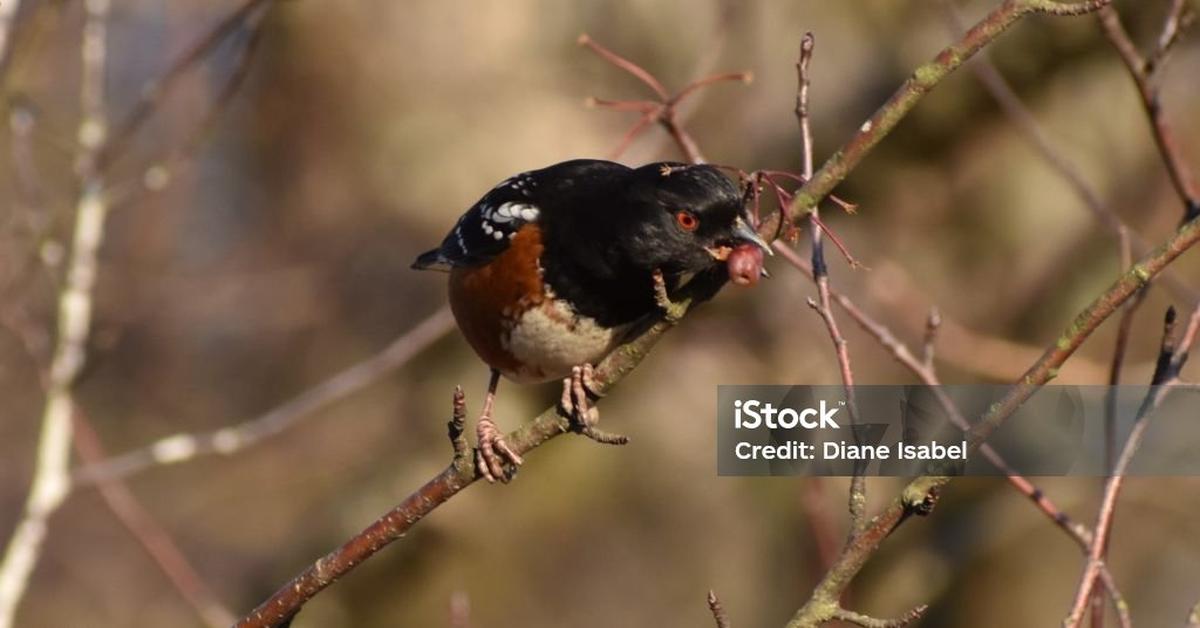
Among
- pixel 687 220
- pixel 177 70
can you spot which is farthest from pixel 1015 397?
pixel 177 70

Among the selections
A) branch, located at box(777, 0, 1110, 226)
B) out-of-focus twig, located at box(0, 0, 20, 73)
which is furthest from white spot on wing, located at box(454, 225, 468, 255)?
branch, located at box(777, 0, 1110, 226)

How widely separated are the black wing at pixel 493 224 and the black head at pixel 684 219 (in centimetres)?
40

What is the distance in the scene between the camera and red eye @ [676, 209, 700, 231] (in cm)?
261

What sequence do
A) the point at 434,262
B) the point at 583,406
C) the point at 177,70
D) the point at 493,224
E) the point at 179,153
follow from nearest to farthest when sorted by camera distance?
the point at 583,406 < the point at 493,224 < the point at 434,262 < the point at 177,70 < the point at 179,153

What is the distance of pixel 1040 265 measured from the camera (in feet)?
19.2

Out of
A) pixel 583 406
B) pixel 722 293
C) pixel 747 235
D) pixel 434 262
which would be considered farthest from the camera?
pixel 722 293

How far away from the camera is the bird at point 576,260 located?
258 cm

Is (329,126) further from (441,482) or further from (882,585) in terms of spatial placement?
(441,482)

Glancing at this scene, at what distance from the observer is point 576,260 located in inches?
116

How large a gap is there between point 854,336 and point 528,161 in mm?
1543

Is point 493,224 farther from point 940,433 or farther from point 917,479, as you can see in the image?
point 917,479

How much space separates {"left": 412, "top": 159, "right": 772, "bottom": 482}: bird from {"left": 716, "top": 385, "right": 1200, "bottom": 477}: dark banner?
0.38 meters

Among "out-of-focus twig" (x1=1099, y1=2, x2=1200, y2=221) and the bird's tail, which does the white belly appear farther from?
"out-of-focus twig" (x1=1099, y1=2, x2=1200, y2=221)

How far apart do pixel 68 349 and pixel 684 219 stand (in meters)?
1.99
